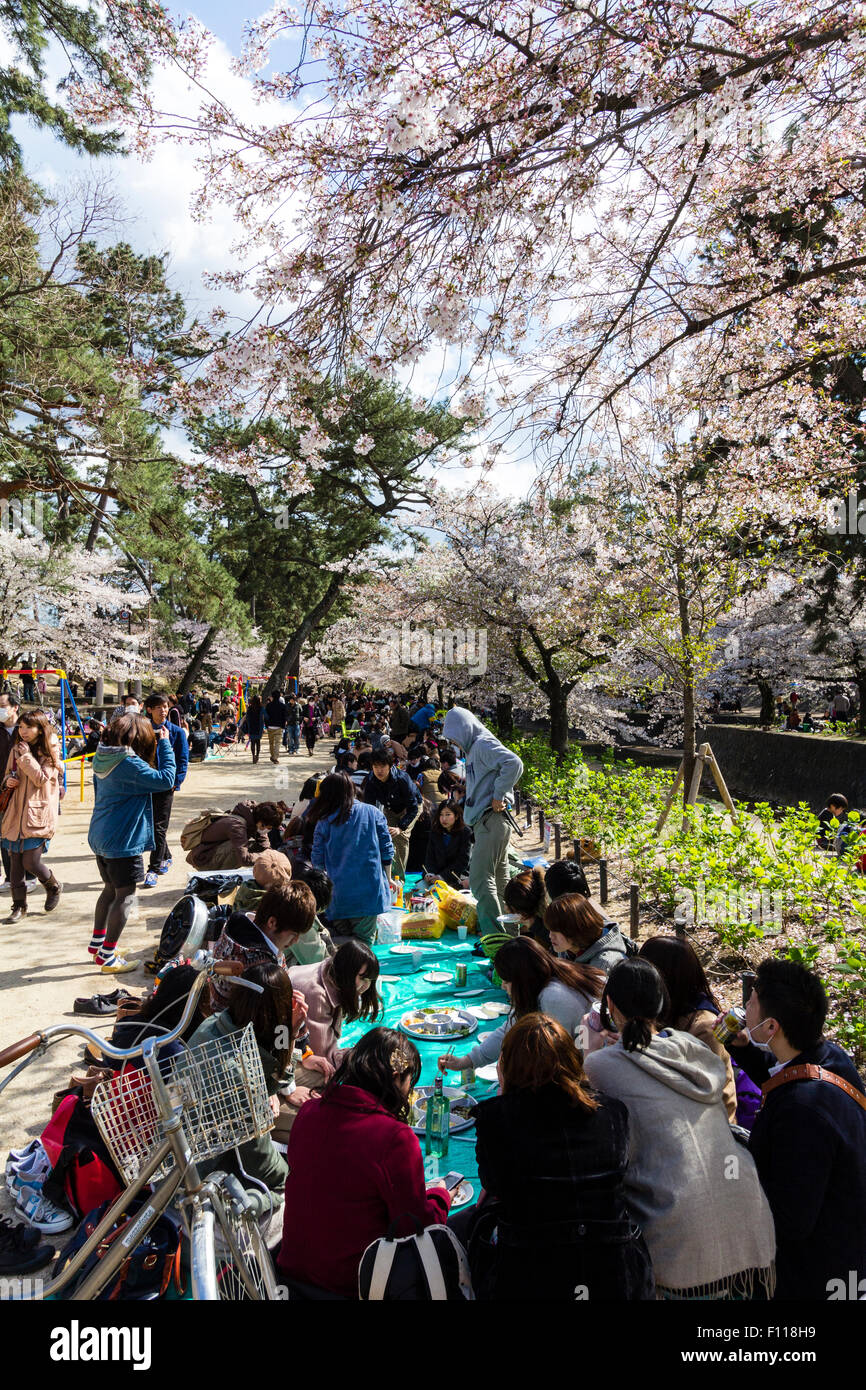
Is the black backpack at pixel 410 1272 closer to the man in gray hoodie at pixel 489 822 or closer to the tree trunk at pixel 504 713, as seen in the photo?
the man in gray hoodie at pixel 489 822

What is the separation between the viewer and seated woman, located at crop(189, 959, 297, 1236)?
8.34 feet

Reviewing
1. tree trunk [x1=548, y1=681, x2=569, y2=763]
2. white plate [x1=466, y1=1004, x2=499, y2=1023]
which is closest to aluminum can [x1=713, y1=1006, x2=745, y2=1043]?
white plate [x1=466, y1=1004, x2=499, y2=1023]

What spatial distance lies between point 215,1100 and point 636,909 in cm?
430

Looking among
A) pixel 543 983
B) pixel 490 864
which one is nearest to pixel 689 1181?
pixel 543 983

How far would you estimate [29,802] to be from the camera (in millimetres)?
6031

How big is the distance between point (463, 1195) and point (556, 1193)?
1113 mm

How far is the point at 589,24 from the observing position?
12.1ft

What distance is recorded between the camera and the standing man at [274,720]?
1811 cm

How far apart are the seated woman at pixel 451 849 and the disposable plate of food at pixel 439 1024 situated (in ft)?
8.93

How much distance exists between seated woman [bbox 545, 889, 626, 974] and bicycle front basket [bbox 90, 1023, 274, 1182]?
187 centimetres

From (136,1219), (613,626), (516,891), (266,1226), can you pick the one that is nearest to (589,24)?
(516,891)

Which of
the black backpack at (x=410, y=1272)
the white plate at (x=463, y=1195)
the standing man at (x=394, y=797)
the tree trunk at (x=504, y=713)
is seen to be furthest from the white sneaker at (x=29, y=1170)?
the tree trunk at (x=504, y=713)

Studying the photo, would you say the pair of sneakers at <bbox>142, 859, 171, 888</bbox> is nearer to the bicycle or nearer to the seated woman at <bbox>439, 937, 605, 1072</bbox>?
the seated woman at <bbox>439, 937, 605, 1072</bbox>
